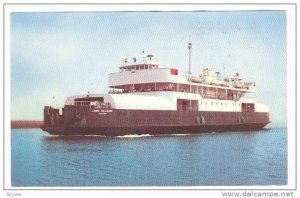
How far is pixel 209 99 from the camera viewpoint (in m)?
13.0

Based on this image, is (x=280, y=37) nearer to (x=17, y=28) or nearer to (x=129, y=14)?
(x=129, y=14)

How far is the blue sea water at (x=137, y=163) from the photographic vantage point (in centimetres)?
719

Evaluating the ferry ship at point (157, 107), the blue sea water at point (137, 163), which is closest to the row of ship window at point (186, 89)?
the ferry ship at point (157, 107)

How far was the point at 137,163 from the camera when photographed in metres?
7.86

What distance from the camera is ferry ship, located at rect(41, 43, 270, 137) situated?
9.93 metres

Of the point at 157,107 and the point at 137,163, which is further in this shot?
the point at 157,107

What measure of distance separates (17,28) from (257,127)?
8308 millimetres

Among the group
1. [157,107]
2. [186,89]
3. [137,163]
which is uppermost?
[186,89]

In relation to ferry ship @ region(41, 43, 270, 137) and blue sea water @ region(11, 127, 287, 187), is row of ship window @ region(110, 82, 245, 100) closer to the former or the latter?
ferry ship @ region(41, 43, 270, 137)

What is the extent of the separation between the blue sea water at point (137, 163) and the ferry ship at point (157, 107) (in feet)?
1.56

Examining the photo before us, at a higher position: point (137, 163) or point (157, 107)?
point (157, 107)

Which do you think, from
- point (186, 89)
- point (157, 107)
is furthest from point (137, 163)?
point (186, 89)

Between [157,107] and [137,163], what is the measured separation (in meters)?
3.34

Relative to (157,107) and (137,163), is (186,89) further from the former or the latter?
(137,163)
